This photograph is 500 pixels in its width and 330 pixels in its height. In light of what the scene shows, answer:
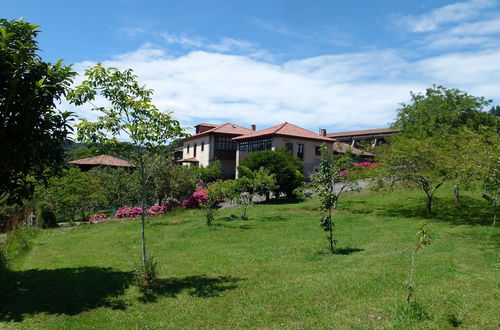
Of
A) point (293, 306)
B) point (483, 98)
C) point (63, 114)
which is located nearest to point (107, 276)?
point (63, 114)

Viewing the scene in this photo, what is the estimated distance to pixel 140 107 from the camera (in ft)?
27.0

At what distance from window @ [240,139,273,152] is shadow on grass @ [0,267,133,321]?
→ 34.8 metres

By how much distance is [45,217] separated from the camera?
2123cm

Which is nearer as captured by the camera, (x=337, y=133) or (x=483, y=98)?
(x=483, y=98)

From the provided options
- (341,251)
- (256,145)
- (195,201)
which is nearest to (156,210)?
(195,201)

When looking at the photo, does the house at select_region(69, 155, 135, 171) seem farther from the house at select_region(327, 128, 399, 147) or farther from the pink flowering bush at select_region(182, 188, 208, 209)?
the house at select_region(327, 128, 399, 147)

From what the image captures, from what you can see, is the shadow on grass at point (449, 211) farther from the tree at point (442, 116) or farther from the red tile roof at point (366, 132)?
the red tile roof at point (366, 132)

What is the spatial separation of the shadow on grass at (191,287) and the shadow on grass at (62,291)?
2.11 feet

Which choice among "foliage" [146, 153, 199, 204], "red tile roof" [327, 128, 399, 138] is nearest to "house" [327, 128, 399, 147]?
"red tile roof" [327, 128, 399, 138]

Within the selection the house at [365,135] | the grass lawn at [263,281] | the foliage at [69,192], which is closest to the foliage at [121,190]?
the foliage at [69,192]

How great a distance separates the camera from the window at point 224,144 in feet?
169

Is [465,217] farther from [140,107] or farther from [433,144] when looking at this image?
[140,107]

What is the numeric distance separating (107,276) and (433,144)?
18.0 meters

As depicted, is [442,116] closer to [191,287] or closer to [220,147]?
[191,287]
